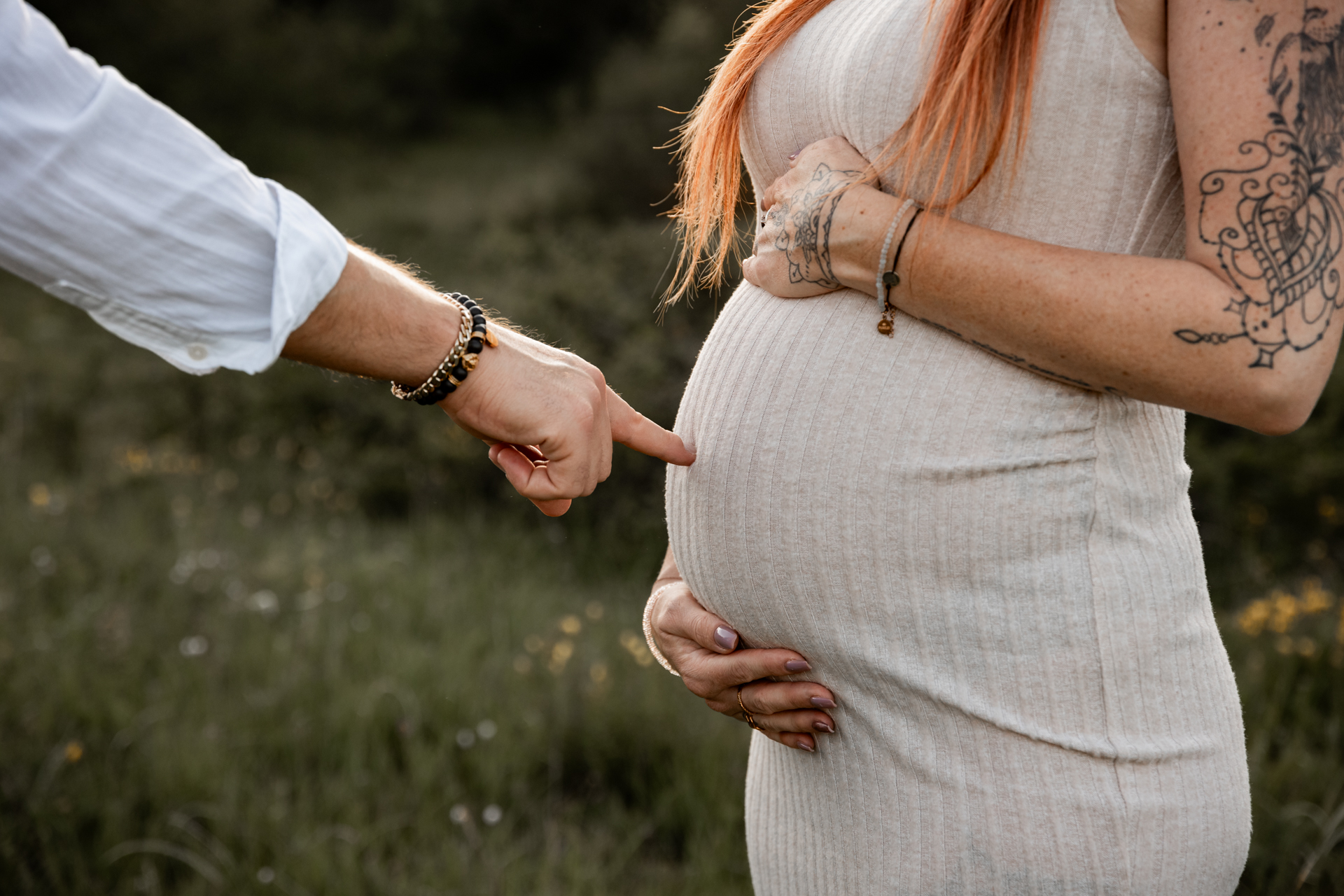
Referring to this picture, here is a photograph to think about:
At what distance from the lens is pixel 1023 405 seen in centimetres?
105

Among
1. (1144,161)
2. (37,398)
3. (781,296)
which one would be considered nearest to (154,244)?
(781,296)

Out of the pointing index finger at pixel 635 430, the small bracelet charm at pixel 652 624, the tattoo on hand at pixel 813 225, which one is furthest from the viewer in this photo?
the small bracelet charm at pixel 652 624

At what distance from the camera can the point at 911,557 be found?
1.08 meters

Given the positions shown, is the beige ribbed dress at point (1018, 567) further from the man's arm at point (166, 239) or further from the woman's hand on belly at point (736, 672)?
the man's arm at point (166, 239)

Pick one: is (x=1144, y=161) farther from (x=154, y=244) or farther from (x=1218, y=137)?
(x=154, y=244)

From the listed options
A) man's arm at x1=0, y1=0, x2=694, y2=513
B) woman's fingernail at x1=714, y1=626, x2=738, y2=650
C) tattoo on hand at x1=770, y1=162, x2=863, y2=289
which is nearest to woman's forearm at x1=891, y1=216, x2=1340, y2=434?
tattoo on hand at x1=770, y1=162, x2=863, y2=289

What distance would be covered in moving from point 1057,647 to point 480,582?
3.10 meters

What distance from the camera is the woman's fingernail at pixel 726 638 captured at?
129 cm

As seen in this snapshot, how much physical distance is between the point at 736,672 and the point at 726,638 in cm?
5

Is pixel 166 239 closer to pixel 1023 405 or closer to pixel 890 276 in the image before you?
pixel 890 276

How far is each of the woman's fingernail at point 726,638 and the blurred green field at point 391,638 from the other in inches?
40.8

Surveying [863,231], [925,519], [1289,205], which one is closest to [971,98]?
[863,231]

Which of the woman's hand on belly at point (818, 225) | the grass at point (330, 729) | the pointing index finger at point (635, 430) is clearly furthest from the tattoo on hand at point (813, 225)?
the grass at point (330, 729)

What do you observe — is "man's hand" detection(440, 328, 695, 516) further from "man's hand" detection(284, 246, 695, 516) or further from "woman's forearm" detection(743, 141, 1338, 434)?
"woman's forearm" detection(743, 141, 1338, 434)
